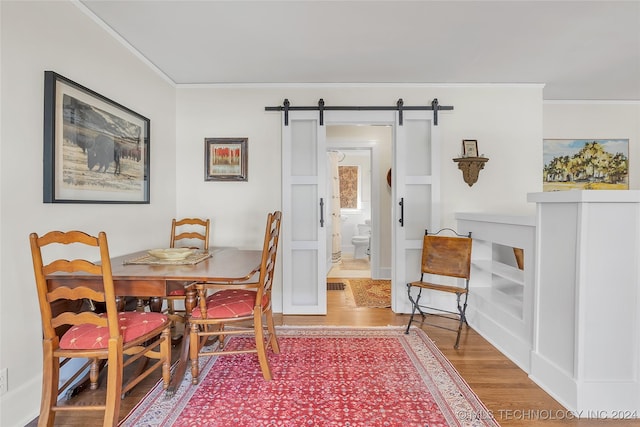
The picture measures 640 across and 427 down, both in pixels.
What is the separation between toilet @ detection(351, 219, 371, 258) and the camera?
6602 mm

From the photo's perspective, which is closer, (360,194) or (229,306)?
(229,306)

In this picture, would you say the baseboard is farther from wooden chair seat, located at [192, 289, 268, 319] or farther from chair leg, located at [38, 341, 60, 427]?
wooden chair seat, located at [192, 289, 268, 319]

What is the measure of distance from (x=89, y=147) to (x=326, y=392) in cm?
219

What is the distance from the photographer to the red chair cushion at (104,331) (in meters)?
1.56

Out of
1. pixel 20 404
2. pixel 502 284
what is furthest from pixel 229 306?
pixel 502 284

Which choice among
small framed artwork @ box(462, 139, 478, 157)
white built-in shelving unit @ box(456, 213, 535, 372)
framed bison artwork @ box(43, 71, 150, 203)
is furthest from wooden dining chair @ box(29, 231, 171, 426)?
small framed artwork @ box(462, 139, 478, 157)

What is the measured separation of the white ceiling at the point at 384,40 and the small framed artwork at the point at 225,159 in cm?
62

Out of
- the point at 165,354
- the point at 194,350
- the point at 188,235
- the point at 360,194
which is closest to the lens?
the point at 165,354

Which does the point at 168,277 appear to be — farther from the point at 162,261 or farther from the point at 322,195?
the point at 322,195

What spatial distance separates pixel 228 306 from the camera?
2074mm

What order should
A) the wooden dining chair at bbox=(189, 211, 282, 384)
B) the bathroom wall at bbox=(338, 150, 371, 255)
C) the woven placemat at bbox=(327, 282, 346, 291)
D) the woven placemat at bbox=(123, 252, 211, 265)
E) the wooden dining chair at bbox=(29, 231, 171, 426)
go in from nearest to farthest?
the wooden dining chair at bbox=(29, 231, 171, 426) → the wooden dining chair at bbox=(189, 211, 282, 384) → the woven placemat at bbox=(123, 252, 211, 265) → the woven placemat at bbox=(327, 282, 346, 291) → the bathroom wall at bbox=(338, 150, 371, 255)

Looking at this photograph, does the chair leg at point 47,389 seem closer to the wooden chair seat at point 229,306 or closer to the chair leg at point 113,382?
the chair leg at point 113,382

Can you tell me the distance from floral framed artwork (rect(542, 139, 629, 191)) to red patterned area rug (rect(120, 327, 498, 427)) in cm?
300

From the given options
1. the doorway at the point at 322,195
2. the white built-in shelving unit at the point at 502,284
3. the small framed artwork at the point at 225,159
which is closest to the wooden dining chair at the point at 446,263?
the white built-in shelving unit at the point at 502,284
